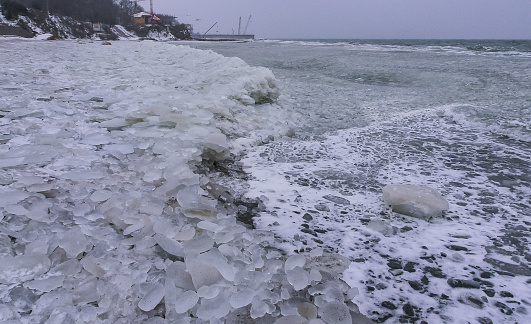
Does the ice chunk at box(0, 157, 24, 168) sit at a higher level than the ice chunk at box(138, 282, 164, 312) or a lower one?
higher

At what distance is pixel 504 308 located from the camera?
3.02ft

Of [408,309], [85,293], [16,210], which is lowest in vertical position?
[408,309]

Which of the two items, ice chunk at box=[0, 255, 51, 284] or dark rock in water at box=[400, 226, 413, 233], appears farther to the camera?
dark rock in water at box=[400, 226, 413, 233]

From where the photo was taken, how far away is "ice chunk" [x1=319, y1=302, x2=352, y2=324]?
0.81 m

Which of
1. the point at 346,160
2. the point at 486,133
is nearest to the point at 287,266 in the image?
the point at 346,160

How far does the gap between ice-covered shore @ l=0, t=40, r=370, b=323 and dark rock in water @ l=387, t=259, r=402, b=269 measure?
0.57ft

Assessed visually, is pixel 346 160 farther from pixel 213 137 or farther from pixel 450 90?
pixel 450 90

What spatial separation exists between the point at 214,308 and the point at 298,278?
0.92ft

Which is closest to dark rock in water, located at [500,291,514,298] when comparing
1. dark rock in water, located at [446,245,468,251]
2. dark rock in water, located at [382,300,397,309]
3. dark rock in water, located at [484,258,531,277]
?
dark rock in water, located at [484,258,531,277]

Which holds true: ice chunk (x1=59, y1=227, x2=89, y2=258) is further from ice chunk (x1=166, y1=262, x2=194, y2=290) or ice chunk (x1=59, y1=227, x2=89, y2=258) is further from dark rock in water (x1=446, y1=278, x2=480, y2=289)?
dark rock in water (x1=446, y1=278, x2=480, y2=289)

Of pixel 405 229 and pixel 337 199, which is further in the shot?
pixel 337 199

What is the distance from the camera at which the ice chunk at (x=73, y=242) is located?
92cm

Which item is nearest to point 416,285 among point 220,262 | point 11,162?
point 220,262

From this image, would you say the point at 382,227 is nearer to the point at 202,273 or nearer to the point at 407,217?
the point at 407,217
